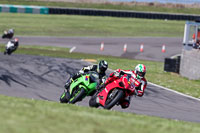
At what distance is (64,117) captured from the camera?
6.66 m

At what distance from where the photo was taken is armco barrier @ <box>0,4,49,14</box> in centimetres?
4656

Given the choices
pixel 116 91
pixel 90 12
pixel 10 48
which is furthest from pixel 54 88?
pixel 90 12

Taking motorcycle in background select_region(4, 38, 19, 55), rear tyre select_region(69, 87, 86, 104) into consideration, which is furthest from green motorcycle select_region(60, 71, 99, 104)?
motorcycle in background select_region(4, 38, 19, 55)

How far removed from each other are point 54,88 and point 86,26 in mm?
29983

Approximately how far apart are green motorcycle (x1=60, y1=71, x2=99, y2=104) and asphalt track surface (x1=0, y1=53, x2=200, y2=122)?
191cm

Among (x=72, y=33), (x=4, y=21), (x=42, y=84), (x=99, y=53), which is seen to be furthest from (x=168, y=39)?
(x=42, y=84)

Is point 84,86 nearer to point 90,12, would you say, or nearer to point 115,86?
point 115,86

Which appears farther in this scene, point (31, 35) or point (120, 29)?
point (120, 29)

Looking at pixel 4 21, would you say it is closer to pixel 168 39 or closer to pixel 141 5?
pixel 168 39

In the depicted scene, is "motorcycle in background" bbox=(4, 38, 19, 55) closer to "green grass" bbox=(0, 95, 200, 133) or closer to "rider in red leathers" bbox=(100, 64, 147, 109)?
"rider in red leathers" bbox=(100, 64, 147, 109)

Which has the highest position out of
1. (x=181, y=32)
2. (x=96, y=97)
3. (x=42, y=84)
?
(x=96, y=97)

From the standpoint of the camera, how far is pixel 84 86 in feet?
36.4

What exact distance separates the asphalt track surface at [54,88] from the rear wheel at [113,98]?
224 cm

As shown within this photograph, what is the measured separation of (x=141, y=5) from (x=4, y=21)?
76.6 feet
